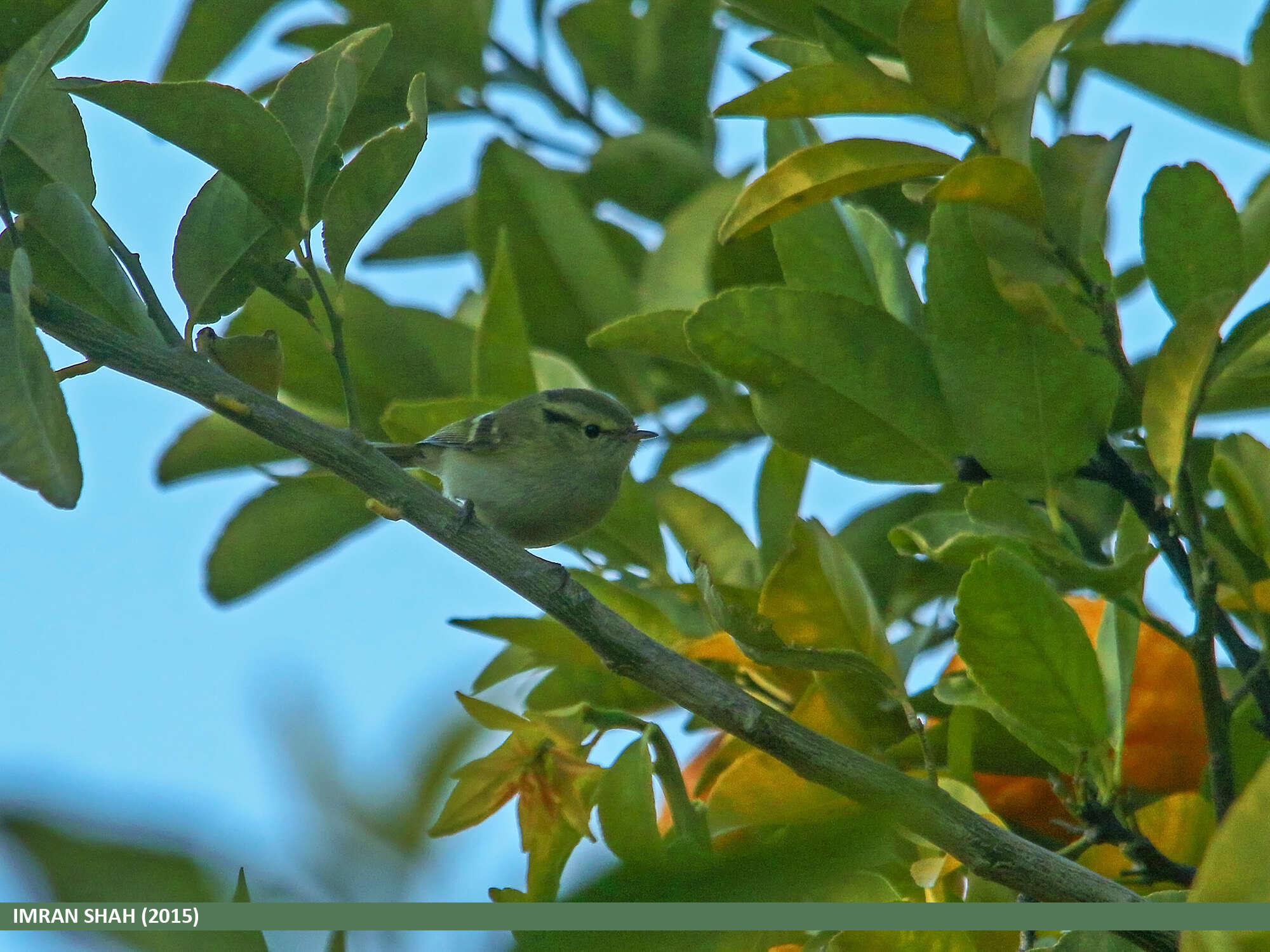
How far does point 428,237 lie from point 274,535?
82 cm

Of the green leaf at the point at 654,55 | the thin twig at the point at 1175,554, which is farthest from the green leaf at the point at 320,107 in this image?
the green leaf at the point at 654,55

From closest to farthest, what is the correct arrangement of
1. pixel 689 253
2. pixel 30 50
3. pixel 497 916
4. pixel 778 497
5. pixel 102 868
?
pixel 102 868, pixel 497 916, pixel 30 50, pixel 778 497, pixel 689 253

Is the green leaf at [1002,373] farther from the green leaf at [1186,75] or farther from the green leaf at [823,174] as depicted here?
the green leaf at [1186,75]

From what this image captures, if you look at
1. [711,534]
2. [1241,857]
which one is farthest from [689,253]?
[1241,857]

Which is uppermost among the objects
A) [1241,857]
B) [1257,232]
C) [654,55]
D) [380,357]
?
[654,55]

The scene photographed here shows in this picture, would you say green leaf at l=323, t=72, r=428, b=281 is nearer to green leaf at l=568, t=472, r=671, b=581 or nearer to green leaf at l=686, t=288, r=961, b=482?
green leaf at l=686, t=288, r=961, b=482

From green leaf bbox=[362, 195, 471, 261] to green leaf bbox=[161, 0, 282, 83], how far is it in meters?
0.51

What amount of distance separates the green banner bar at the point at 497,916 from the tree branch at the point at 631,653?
0.15 metres

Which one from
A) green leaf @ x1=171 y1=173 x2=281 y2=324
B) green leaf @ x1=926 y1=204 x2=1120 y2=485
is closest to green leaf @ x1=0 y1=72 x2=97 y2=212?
green leaf @ x1=171 y1=173 x2=281 y2=324

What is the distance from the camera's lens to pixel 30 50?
1237 mm

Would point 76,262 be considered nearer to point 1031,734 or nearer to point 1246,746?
point 1031,734

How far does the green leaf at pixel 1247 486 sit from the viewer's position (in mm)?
1543

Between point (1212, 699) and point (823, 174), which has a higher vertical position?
point (823, 174)

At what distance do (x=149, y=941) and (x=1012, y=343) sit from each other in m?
1.37
